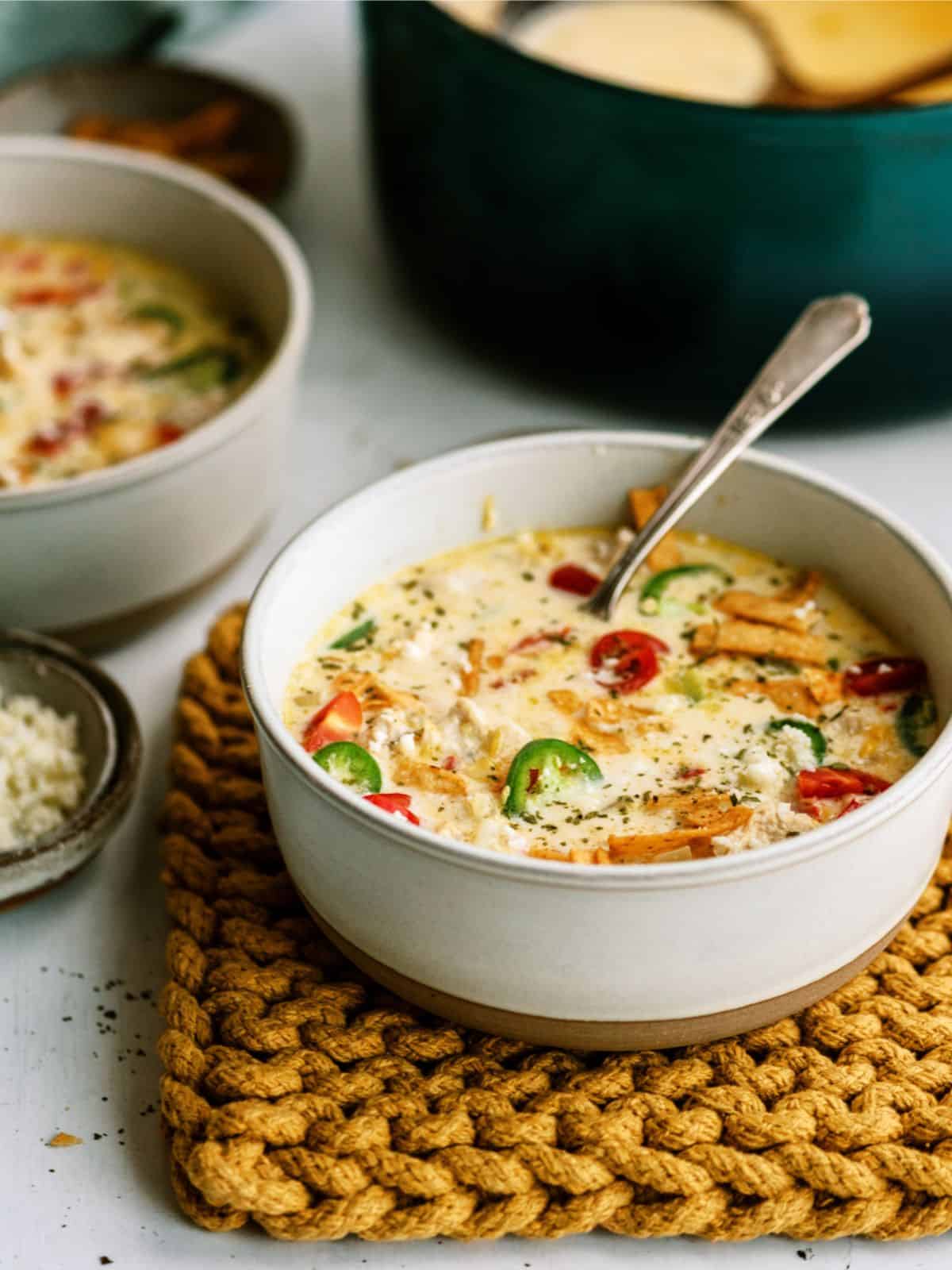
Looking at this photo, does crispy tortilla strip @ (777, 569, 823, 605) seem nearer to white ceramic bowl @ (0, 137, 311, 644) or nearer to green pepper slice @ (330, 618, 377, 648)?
green pepper slice @ (330, 618, 377, 648)

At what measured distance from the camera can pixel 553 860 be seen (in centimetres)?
146

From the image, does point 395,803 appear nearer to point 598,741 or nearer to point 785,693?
point 598,741

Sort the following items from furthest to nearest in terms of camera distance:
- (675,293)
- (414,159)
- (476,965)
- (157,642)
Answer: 1. (414,159)
2. (675,293)
3. (157,642)
4. (476,965)

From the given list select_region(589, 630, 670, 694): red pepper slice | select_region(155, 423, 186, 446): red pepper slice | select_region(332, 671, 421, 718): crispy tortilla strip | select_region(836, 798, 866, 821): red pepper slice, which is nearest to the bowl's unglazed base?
select_region(836, 798, 866, 821): red pepper slice

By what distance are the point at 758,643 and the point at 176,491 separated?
69 cm

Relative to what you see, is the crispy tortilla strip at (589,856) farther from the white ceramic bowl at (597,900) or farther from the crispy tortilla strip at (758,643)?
the crispy tortilla strip at (758,643)

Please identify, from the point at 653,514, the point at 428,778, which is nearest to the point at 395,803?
the point at 428,778

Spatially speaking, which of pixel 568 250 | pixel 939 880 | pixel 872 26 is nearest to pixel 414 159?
pixel 568 250

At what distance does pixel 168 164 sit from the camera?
8.32ft

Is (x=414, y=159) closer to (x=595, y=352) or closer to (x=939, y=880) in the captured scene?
(x=595, y=352)

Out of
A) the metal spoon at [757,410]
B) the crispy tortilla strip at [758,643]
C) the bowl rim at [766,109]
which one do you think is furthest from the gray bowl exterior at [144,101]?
the crispy tortilla strip at [758,643]

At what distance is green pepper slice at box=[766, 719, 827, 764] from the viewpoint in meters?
1.66

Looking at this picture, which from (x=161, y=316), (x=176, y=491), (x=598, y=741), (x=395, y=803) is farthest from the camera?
(x=161, y=316)

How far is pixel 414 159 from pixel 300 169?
1.72ft
